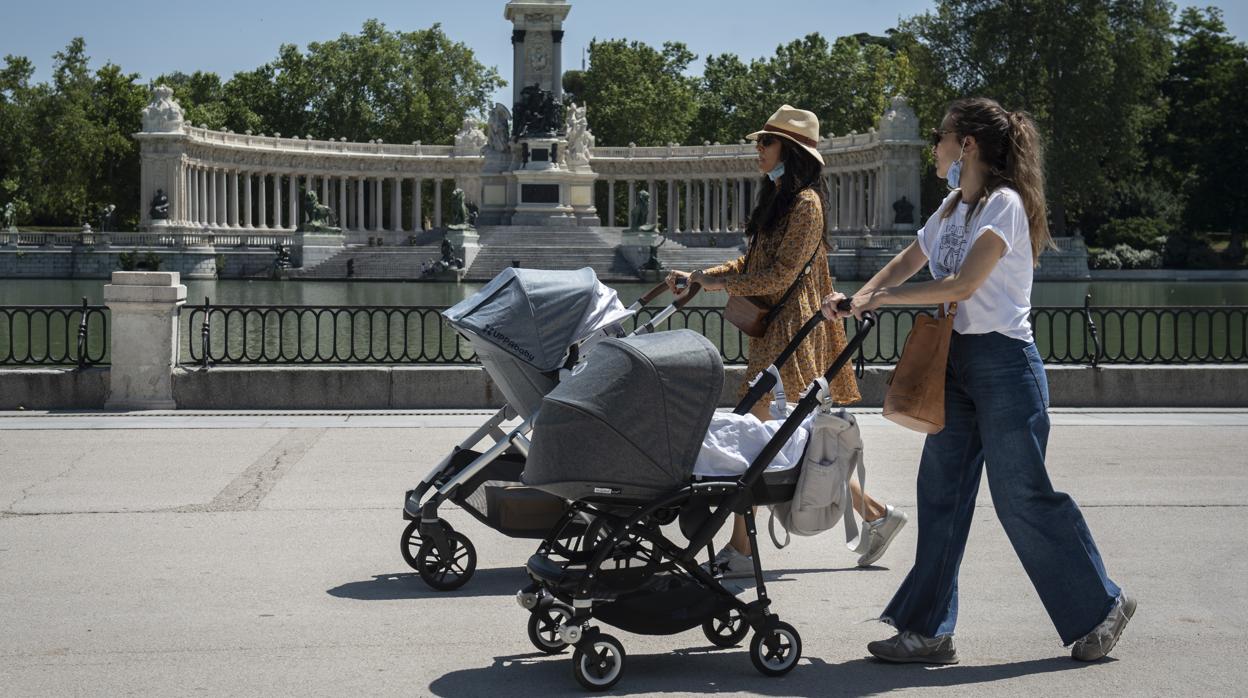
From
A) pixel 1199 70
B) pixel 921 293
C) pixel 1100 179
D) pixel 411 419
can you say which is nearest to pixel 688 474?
pixel 921 293

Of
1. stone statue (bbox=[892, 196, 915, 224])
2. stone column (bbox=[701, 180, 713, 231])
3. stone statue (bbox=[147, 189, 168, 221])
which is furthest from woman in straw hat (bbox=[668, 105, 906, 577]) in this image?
stone column (bbox=[701, 180, 713, 231])

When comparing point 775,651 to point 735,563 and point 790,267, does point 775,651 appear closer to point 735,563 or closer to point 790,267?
point 735,563

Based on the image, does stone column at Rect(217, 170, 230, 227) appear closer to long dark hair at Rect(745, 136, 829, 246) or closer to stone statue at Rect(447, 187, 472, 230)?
stone statue at Rect(447, 187, 472, 230)

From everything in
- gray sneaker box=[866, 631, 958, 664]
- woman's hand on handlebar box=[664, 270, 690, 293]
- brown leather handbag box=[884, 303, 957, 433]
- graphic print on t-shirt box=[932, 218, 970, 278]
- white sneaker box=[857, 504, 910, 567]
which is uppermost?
graphic print on t-shirt box=[932, 218, 970, 278]

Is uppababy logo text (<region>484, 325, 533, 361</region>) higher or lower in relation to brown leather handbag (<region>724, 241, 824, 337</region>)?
lower

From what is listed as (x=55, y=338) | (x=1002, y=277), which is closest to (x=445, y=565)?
(x=1002, y=277)

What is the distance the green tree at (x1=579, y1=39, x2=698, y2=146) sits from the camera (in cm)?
9769

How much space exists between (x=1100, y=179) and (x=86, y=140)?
53.8 m

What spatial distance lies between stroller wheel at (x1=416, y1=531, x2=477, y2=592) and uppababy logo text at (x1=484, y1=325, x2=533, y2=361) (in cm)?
92

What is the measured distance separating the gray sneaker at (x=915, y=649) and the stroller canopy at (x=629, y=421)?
3.40ft

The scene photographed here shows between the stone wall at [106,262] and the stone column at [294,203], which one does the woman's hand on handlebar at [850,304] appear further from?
the stone column at [294,203]

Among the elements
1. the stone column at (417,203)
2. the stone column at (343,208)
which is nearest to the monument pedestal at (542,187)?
the stone column at (343,208)

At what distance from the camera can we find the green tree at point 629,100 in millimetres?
97688

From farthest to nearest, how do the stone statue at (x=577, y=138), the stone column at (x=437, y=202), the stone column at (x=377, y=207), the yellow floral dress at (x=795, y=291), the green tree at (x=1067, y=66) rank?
the stone column at (x=437, y=202), the stone column at (x=377, y=207), the stone statue at (x=577, y=138), the green tree at (x=1067, y=66), the yellow floral dress at (x=795, y=291)
